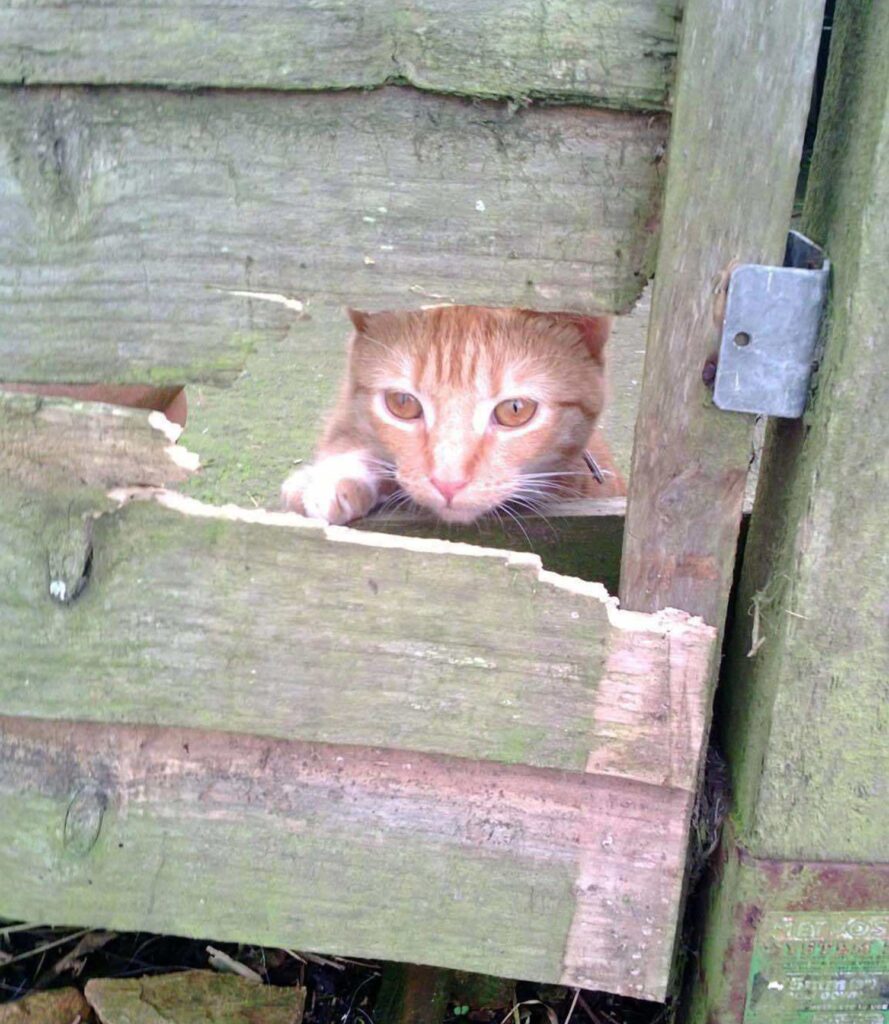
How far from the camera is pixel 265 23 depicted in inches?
35.7

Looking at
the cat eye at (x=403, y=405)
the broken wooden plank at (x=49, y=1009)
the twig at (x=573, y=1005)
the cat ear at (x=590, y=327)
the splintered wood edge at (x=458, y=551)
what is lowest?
the broken wooden plank at (x=49, y=1009)

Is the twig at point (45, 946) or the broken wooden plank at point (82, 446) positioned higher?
the broken wooden plank at point (82, 446)

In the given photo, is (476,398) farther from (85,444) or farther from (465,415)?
(85,444)

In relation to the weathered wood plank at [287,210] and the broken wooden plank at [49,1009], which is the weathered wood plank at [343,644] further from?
the broken wooden plank at [49,1009]

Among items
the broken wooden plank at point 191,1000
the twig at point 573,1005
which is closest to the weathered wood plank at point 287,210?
the broken wooden plank at point 191,1000

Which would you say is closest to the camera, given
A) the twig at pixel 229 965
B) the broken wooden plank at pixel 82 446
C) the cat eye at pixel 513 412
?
the broken wooden plank at pixel 82 446

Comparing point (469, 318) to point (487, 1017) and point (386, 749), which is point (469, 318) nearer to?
point (386, 749)

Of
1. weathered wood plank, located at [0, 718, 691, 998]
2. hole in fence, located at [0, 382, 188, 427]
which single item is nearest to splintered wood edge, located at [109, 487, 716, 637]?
weathered wood plank, located at [0, 718, 691, 998]

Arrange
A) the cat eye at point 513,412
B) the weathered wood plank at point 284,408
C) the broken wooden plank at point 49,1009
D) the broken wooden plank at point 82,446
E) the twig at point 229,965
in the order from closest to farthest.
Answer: the broken wooden plank at point 82,446
the broken wooden plank at point 49,1009
the twig at point 229,965
the cat eye at point 513,412
the weathered wood plank at point 284,408

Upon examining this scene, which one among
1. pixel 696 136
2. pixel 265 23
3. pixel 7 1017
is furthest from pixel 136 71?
pixel 7 1017

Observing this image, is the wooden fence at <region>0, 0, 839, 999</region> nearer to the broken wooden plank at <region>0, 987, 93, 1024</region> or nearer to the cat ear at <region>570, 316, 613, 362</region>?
the broken wooden plank at <region>0, 987, 93, 1024</region>

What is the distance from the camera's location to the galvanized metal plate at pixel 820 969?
1150mm

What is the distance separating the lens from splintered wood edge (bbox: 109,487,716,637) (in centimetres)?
109

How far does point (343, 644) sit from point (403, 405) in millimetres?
825
